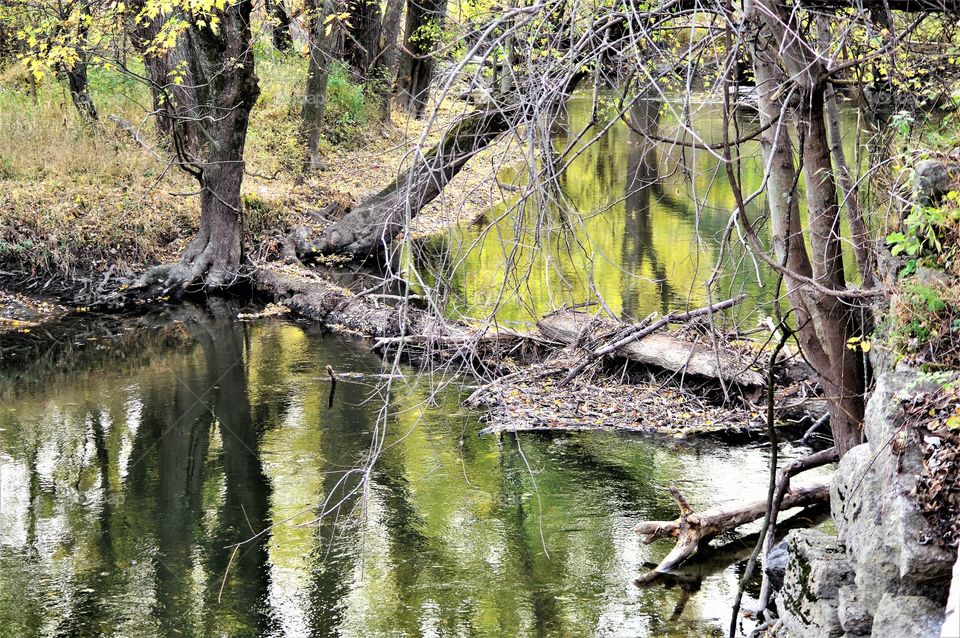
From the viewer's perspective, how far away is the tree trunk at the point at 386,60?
86.2 ft

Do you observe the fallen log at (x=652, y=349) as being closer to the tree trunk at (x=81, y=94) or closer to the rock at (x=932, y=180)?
the rock at (x=932, y=180)

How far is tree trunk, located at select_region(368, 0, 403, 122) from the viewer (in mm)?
26281

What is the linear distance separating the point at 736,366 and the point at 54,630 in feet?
22.3

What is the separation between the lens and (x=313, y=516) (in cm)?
845

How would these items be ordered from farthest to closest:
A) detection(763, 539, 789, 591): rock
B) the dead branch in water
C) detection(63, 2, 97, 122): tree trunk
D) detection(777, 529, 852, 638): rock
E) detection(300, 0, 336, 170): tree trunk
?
detection(300, 0, 336, 170): tree trunk < detection(63, 2, 97, 122): tree trunk < the dead branch in water < detection(763, 539, 789, 591): rock < detection(777, 529, 852, 638): rock

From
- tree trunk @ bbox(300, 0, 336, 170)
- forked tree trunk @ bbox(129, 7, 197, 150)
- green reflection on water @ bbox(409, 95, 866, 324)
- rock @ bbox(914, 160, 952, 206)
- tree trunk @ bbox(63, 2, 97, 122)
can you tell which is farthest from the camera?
tree trunk @ bbox(300, 0, 336, 170)

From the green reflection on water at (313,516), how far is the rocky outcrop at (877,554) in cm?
112

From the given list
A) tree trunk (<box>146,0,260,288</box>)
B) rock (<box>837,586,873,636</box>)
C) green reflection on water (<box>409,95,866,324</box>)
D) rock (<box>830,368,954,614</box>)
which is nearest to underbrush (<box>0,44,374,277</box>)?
tree trunk (<box>146,0,260,288</box>)

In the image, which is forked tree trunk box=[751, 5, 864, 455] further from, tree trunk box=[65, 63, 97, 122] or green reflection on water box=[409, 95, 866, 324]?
tree trunk box=[65, 63, 97, 122]

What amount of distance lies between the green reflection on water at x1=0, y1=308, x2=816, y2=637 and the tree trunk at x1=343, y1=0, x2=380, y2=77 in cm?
1531

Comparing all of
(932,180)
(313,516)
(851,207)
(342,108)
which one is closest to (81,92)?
(342,108)

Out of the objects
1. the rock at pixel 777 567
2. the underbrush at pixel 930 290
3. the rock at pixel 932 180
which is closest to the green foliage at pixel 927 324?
the underbrush at pixel 930 290

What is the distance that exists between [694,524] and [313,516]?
3.15 meters

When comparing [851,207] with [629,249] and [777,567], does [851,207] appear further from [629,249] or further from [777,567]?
[629,249]
